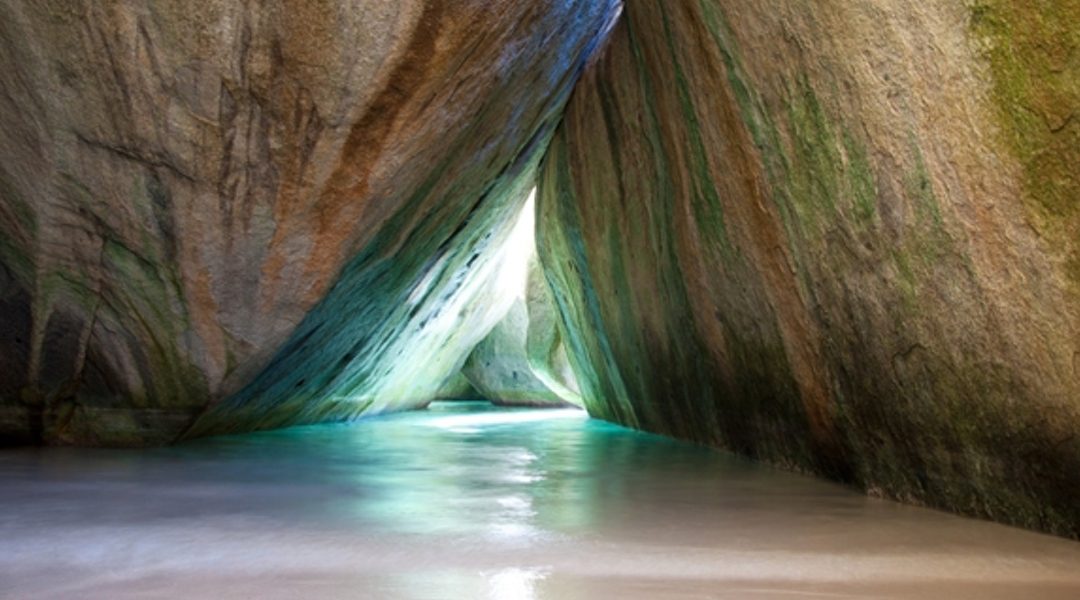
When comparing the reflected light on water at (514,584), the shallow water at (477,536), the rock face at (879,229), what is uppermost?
the rock face at (879,229)

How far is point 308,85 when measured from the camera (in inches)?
265

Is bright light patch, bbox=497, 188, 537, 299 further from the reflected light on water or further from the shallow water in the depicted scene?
the reflected light on water

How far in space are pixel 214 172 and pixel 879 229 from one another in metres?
4.55

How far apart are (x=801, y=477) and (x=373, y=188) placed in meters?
3.66

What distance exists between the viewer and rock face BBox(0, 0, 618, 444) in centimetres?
660

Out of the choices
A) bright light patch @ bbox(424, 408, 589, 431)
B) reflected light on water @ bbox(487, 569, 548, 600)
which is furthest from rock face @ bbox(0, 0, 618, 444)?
bright light patch @ bbox(424, 408, 589, 431)

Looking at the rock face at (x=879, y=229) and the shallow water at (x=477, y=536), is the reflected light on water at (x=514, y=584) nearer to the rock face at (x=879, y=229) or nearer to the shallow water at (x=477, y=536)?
the shallow water at (x=477, y=536)

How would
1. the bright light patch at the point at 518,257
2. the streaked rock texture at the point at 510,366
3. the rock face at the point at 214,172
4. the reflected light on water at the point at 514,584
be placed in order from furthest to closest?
the streaked rock texture at the point at 510,366 → the bright light patch at the point at 518,257 → the rock face at the point at 214,172 → the reflected light on water at the point at 514,584

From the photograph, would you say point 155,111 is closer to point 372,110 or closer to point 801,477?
point 372,110

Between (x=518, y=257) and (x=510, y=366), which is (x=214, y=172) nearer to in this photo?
(x=518, y=257)

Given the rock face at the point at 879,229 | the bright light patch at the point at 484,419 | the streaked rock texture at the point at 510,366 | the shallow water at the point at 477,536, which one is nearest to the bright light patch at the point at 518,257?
the streaked rock texture at the point at 510,366

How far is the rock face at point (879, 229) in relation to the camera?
409cm

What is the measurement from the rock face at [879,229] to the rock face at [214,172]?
1654 millimetres

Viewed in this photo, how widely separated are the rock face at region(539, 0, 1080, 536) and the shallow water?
44cm
